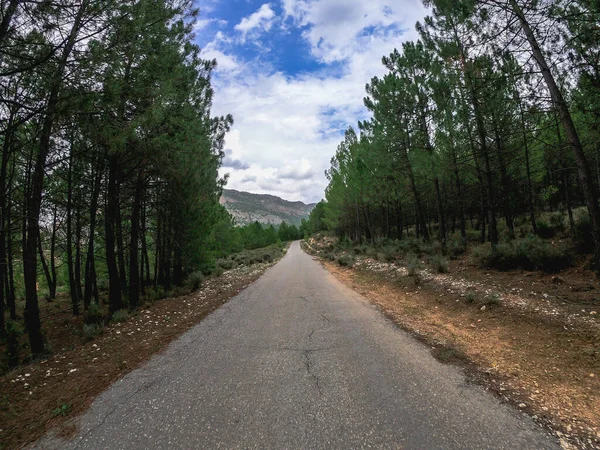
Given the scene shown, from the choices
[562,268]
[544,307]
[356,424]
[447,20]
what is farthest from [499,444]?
[447,20]

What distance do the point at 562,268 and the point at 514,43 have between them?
5.80 metres

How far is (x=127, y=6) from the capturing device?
17.8 feet

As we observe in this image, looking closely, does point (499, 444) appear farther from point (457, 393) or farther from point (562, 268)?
point (562, 268)

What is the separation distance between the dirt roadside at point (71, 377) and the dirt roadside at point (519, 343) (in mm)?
4602

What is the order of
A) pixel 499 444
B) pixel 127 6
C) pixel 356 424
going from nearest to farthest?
1. pixel 499 444
2. pixel 356 424
3. pixel 127 6

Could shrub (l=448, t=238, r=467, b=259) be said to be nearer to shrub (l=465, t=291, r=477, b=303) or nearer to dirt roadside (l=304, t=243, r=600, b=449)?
dirt roadside (l=304, t=243, r=600, b=449)

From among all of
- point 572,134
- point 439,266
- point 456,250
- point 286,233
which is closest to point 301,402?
point 572,134

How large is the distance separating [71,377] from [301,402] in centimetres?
346

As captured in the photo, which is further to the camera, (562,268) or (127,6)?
(562,268)

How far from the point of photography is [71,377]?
4156 mm

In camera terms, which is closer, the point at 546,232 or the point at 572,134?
the point at 572,134

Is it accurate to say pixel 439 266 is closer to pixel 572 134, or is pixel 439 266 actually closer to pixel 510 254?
pixel 510 254

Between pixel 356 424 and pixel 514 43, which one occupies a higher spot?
pixel 514 43

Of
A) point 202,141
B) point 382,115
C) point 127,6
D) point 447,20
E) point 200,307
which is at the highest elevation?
point 447,20
